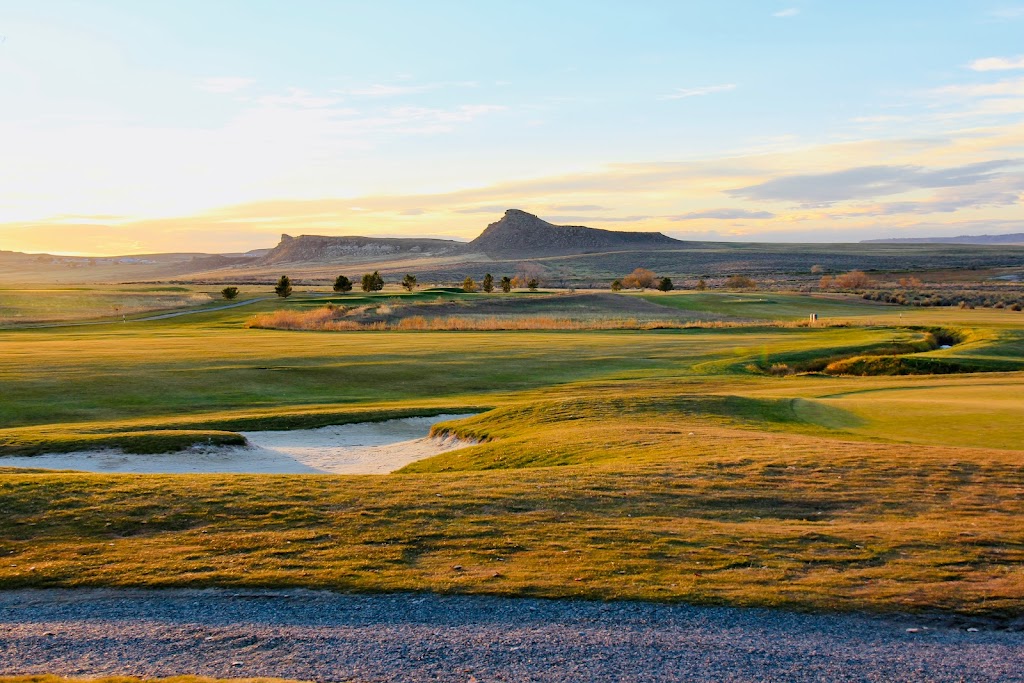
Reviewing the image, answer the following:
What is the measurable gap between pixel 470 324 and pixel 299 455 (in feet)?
135

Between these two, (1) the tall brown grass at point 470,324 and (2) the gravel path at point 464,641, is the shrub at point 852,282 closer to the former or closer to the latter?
(1) the tall brown grass at point 470,324

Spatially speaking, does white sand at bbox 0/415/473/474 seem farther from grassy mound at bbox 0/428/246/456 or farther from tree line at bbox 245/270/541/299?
tree line at bbox 245/270/541/299

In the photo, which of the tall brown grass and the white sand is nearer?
the white sand

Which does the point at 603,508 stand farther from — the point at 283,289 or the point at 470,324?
the point at 283,289

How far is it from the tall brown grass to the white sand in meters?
35.0

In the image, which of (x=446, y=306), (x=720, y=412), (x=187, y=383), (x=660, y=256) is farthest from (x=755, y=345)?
(x=660, y=256)

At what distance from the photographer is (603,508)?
39.2 ft

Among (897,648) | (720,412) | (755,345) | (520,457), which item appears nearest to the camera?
(897,648)

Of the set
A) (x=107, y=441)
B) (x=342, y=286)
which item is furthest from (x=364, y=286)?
(x=107, y=441)

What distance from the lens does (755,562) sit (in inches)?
380

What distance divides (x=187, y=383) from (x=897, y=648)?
27.1m

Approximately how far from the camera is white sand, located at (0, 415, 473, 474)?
1834cm

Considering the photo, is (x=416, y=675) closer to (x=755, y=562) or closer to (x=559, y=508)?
(x=755, y=562)

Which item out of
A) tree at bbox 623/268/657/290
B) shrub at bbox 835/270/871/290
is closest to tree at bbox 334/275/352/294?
tree at bbox 623/268/657/290
